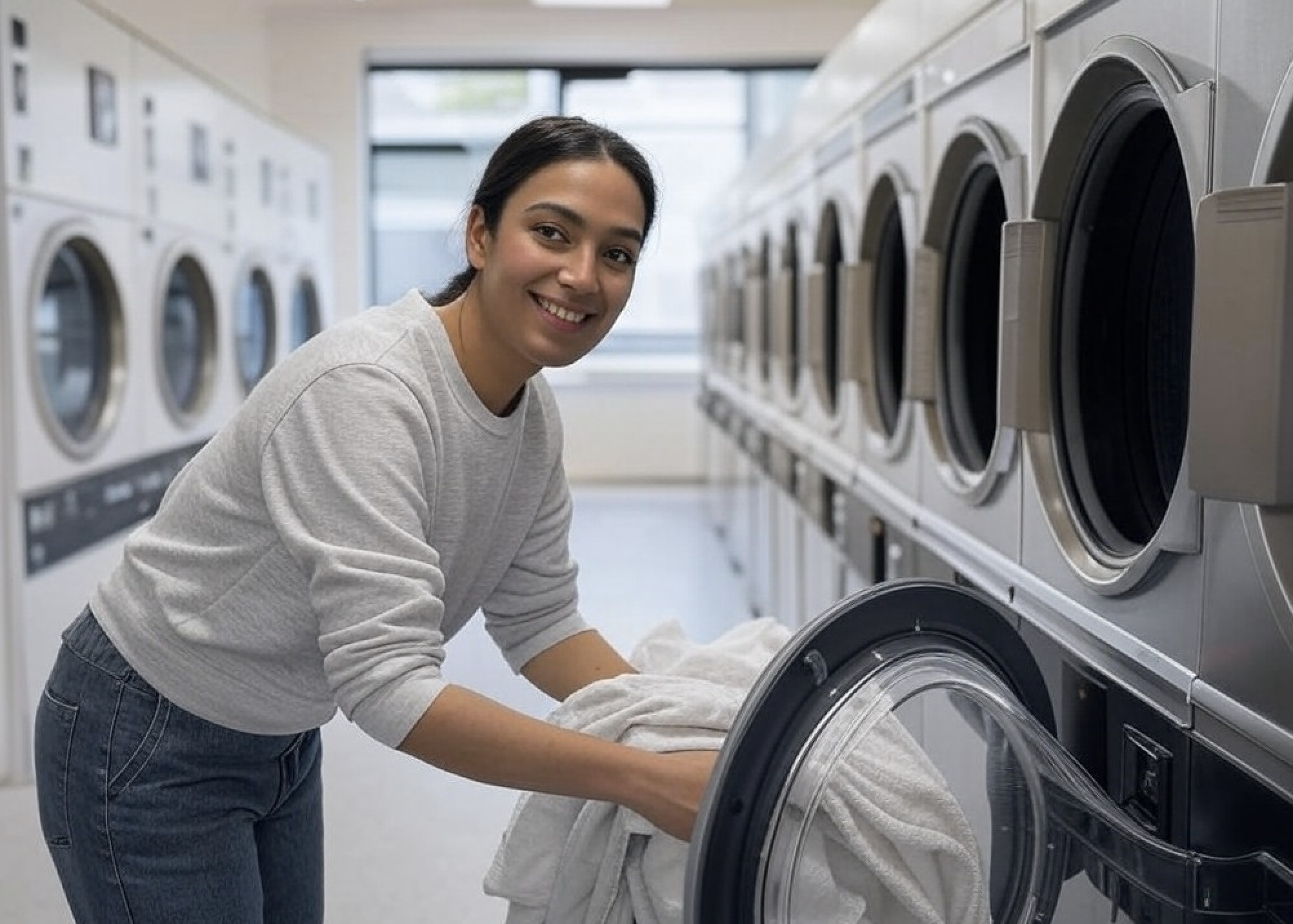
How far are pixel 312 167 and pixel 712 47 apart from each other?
2.90 metres

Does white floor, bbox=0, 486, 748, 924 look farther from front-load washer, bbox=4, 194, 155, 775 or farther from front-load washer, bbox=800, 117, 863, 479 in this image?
front-load washer, bbox=800, 117, 863, 479

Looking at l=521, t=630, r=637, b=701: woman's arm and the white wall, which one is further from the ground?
the white wall

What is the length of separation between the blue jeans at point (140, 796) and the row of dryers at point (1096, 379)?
0.61 m

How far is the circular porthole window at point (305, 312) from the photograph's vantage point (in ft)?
21.7

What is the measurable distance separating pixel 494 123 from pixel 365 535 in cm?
816

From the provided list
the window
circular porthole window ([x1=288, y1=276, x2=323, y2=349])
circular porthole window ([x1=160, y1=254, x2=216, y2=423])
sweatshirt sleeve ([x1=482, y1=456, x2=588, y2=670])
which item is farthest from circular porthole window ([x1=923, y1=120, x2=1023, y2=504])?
the window

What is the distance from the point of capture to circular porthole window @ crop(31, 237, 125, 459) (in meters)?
3.57

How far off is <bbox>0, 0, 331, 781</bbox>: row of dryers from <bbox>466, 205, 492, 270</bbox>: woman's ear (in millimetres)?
2059

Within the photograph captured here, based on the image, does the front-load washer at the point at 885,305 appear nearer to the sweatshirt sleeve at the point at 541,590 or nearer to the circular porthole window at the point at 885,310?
the circular porthole window at the point at 885,310

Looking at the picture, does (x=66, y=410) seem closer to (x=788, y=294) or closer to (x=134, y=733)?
(x=788, y=294)

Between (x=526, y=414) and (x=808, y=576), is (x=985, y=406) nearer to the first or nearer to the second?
(x=526, y=414)

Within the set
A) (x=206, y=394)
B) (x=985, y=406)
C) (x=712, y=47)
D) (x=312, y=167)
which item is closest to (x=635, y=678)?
(x=985, y=406)

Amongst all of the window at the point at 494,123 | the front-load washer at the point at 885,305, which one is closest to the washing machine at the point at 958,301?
the front-load washer at the point at 885,305

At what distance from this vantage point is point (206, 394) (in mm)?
4809
